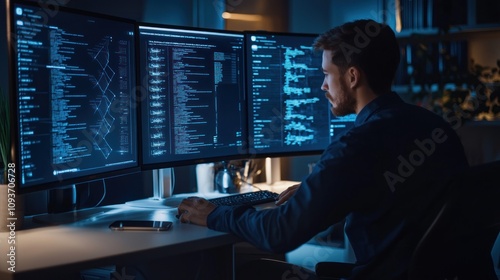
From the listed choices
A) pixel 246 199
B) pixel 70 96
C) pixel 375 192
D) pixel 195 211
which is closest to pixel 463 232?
pixel 375 192

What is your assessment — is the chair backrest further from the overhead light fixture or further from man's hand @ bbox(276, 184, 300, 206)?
the overhead light fixture

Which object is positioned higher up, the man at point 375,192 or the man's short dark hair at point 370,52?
the man's short dark hair at point 370,52

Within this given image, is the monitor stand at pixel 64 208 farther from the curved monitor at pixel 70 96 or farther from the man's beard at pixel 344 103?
the man's beard at pixel 344 103

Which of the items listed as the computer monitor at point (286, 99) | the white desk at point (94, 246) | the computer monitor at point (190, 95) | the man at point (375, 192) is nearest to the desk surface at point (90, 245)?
the white desk at point (94, 246)

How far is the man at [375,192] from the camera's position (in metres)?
1.40

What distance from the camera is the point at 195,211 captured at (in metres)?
1.78

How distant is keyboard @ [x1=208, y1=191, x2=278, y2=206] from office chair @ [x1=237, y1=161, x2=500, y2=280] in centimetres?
64

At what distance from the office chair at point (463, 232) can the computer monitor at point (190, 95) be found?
916 millimetres

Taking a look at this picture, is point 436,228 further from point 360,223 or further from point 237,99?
point 237,99

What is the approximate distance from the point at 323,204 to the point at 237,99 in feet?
3.27

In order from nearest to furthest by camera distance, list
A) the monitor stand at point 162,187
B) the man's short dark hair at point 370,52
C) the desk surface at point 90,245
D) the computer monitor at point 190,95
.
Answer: the desk surface at point 90,245 < the man's short dark hair at point 370,52 < the computer monitor at point 190,95 < the monitor stand at point 162,187

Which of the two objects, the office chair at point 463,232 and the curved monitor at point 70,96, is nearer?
the office chair at point 463,232

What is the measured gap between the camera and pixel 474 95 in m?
3.36

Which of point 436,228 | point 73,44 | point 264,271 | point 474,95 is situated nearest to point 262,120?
point 264,271
